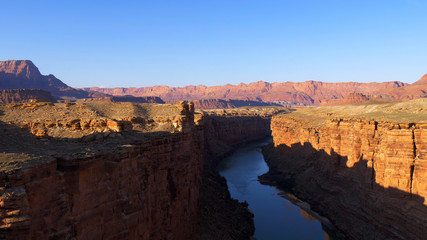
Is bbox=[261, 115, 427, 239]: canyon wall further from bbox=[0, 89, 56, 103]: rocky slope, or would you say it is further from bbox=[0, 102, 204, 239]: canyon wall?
bbox=[0, 89, 56, 103]: rocky slope

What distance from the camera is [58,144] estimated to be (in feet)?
45.7

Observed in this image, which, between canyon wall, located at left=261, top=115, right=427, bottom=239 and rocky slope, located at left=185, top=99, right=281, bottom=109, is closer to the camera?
canyon wall, located at left=261, top=115, right=427, bottom=239

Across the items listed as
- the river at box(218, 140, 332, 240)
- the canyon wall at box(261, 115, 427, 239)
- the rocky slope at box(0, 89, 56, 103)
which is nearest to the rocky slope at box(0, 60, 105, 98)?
the rocky slope at box(0, 89, 56, 103)

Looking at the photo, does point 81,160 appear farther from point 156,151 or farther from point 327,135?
point 327,135

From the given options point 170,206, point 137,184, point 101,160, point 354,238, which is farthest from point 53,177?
point 354,238

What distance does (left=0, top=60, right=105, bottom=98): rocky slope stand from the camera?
390 feet

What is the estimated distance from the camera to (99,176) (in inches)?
487

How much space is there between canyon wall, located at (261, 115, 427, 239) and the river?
221cm

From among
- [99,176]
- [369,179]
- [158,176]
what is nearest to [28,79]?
[158,176]

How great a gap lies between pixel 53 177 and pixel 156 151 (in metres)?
7.02

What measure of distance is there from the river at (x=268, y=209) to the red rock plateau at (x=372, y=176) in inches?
84.5

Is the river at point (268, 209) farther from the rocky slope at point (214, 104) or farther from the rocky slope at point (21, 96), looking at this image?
the rocky slope at point (214, 104)

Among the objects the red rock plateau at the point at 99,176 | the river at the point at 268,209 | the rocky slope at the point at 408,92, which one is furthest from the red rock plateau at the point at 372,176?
the rocky slope at the point at 408,92

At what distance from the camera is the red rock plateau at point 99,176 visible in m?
9.88
